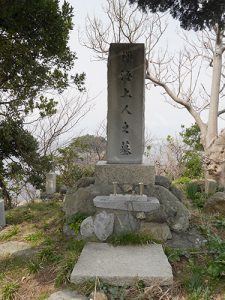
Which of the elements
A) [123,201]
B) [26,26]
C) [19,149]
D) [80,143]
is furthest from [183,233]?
[80,143]

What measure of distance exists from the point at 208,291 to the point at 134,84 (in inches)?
114

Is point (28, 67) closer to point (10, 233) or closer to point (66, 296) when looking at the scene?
point (10, 233)

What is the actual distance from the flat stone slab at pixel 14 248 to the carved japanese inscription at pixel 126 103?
1.73 m

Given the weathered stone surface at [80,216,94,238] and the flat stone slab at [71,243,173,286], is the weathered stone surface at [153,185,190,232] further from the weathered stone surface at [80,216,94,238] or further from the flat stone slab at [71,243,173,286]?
the weathered stone surface at [80,216,94,238]

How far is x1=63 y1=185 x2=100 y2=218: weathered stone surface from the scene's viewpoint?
4.29 metres

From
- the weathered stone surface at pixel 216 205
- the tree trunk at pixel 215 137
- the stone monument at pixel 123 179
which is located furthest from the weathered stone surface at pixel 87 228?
the tree trunk at pixel 215 137

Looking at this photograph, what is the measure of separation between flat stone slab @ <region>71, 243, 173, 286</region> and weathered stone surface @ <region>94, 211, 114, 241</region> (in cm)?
14

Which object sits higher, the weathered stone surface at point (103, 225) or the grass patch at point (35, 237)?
the weathered stone surface at point (103, 225)

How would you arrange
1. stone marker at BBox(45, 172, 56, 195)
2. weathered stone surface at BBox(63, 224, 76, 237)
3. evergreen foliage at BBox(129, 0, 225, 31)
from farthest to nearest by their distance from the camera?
stone marker at BBox(45, 172, 56, 195), weathered stone surface at BBox(63, 224, 76, 237), evergreen foliage at BBox(129, 0, 225, 31)

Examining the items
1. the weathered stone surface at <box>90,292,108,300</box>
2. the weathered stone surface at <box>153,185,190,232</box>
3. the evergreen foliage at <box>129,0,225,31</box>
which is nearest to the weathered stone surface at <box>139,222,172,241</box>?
the weathered stone surface at <box>153,185,190,232</box>

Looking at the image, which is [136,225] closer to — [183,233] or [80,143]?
[183,233]

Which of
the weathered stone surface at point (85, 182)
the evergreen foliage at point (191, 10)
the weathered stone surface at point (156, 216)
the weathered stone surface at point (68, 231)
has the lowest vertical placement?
the weathered stone surface at point (68, 231)

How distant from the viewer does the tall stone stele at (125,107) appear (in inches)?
177

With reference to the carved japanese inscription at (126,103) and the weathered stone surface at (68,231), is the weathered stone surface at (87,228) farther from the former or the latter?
the carved japanese inscription at (126,103)
